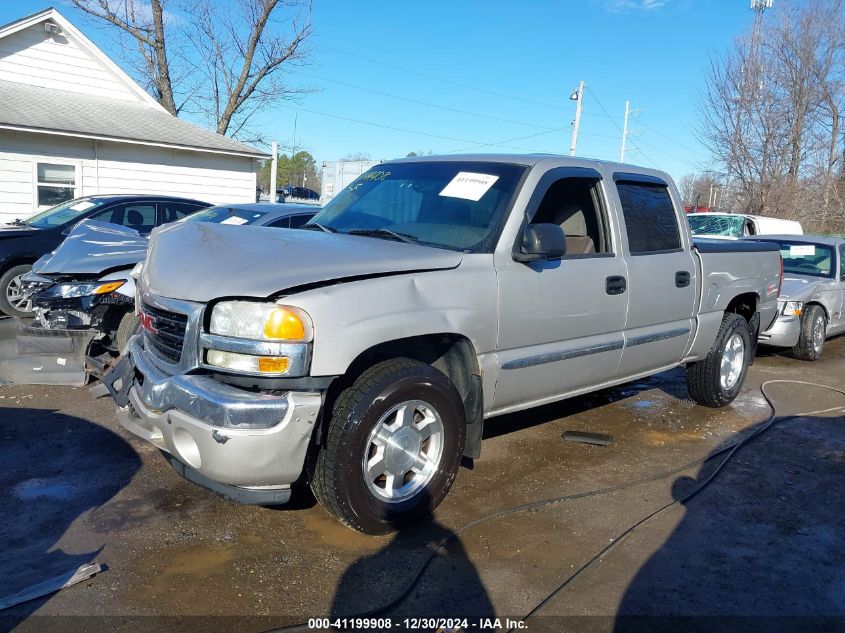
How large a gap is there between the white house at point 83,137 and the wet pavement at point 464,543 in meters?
11.0

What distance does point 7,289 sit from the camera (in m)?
8.86

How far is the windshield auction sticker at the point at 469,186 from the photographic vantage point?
13.5 feet

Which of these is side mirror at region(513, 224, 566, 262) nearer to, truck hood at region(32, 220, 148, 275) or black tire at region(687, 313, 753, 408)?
black tire at region(687, 313, 753, 408)

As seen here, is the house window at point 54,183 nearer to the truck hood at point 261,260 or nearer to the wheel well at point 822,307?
the truck hood at point 261,260

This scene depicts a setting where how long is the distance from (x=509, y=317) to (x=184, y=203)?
26.1ft

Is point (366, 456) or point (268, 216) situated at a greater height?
point (268, 216)

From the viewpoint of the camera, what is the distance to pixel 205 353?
3102 millimetres

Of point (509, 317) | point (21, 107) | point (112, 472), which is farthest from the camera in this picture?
point (21, 107)

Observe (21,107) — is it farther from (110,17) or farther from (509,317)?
(509,317)

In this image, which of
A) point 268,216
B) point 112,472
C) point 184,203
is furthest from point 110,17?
point 112,472

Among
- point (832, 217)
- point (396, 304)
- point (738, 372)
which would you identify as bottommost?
point (738, 372)

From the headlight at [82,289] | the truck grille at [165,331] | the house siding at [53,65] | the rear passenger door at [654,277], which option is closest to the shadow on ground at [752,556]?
the rear passenger door at [654,277]

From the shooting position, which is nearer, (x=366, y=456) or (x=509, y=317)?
(x=366, y=456)

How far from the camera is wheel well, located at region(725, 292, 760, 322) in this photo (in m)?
6.19
